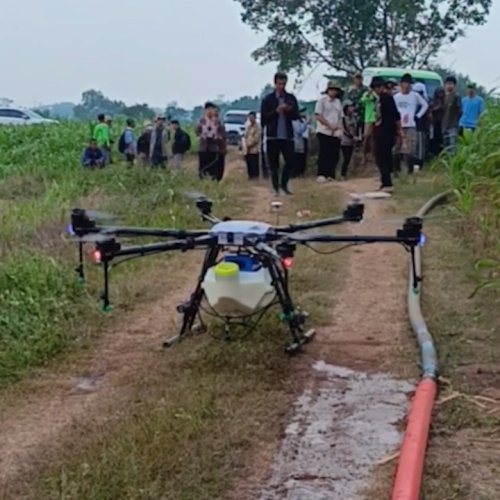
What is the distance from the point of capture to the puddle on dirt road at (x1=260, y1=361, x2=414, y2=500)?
410 cm

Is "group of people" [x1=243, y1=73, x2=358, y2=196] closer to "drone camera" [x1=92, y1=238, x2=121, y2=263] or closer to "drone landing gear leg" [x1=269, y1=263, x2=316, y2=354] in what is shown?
"drone landing gear leg" [x1=269, y1=263, x2=316, y2=354]

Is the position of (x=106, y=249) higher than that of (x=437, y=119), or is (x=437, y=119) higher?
(x=437, y=119)

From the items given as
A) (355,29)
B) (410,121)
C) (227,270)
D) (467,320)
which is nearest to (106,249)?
(227,270)

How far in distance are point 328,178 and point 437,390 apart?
35.8ft

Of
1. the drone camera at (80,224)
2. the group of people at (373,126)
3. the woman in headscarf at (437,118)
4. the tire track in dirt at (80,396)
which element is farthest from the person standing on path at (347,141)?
the drone camera at (80,224)

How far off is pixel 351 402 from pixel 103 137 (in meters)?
16.5

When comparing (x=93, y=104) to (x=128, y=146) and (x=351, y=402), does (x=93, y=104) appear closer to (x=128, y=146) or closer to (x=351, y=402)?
(x=128, y=146)

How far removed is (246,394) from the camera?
16.8 feet

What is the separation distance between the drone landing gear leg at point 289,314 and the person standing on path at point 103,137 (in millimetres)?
14649

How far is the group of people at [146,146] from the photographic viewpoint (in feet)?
59.0

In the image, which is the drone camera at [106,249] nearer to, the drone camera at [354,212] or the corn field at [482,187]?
the drone camera at [354,212]

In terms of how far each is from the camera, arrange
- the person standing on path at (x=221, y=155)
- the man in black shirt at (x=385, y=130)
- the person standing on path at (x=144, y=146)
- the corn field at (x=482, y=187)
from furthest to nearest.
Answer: the person standing on path at (x=144, y=146)
the person standing on path at (x=221, y=155)
the man in black shirt at (x=385, y=130)
the corn field at (x=482, y=187)

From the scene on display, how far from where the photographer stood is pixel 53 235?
10031mm

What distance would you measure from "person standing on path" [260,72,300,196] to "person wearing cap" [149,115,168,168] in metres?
5.73
